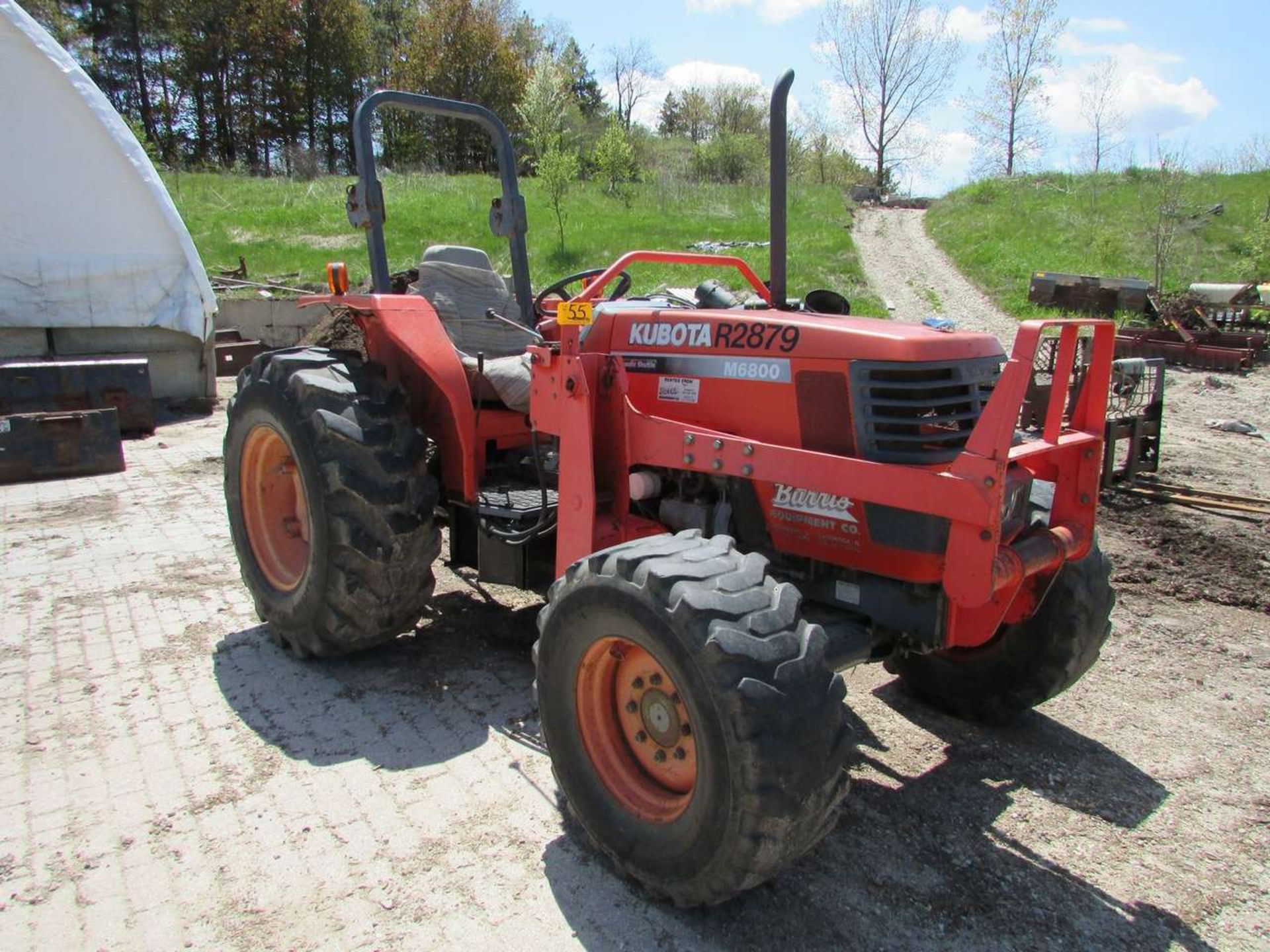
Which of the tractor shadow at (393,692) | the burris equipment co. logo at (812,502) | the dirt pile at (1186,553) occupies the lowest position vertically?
the tractor shadow at (393,692)

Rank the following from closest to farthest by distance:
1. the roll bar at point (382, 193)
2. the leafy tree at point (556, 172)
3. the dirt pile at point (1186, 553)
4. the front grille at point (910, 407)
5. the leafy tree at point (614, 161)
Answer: the front grille at point (910, 407) < the roll bar at point (382, 193) < the dirt pile at point (1186, 553) < the leafy tree at point (556, 172) < the leafy tree at point (614, 161)

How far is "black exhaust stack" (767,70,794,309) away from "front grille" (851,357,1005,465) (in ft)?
2.60

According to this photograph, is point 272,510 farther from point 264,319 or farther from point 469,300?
point 264,319

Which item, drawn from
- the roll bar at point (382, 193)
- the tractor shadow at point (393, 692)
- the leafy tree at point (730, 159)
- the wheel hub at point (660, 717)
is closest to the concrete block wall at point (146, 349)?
the roll bar at point (382, 193)

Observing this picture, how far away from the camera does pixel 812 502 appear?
9.85ft

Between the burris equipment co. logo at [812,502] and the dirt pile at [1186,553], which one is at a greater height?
the burris equipment co. logo at [812,502]

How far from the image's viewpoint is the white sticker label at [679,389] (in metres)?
3.26

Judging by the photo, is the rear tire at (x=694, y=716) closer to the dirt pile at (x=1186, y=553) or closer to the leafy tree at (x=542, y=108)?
the dirt pile at (x=1186, y=553)

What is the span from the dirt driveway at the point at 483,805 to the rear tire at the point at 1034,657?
0.12 meters

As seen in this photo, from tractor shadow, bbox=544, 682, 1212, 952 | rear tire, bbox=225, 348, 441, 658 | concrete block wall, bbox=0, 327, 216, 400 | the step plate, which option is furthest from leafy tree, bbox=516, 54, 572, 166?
tractor shadow, bbox=544, 682, 1212, 952

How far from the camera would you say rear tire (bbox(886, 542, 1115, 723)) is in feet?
11.0

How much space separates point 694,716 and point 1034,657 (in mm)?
1680

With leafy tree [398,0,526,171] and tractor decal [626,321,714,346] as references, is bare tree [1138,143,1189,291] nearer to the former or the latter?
tractor decal [626,321,714,346]

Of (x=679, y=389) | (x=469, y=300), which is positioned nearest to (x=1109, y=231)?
(x=469, y=300)
